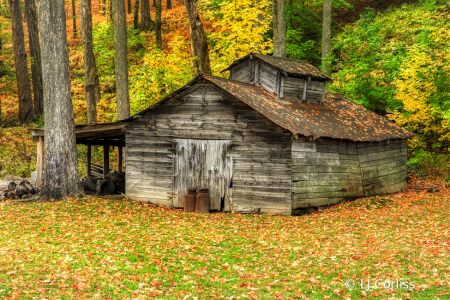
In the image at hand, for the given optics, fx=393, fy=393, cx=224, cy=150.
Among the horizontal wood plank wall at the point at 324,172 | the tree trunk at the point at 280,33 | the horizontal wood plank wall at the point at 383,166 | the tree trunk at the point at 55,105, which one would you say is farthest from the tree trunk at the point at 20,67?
the horizontal wood plank wall at the point at 383,166

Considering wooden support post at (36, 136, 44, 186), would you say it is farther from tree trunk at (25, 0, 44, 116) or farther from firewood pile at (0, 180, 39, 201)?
tree trunk at (25, 0, 44, 116)

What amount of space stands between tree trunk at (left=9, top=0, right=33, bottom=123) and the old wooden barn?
587 inches

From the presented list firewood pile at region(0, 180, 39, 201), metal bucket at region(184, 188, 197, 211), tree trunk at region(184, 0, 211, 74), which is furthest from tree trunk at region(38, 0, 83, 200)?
tree trunk at region(184, 0, 211, 74)

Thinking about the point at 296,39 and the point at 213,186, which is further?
the point at 296,39

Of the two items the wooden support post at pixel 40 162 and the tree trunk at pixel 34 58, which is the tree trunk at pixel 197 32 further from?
the tree trunk at pixel 34 58

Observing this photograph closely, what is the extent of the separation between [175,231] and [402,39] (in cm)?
2126

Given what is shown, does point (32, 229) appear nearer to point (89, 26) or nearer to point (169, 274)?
point (169, 274)

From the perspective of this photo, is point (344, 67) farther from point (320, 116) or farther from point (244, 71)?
point (244, 71)

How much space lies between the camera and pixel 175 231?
411 inches

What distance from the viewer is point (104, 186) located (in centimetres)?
1555

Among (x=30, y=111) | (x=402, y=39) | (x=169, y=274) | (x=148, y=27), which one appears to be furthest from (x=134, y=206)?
(x=148, y=27)

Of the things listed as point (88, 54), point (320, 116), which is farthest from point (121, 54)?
point (320, 116)

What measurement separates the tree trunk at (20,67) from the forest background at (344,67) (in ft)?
2.57

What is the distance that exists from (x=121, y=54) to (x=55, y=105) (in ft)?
18.6
